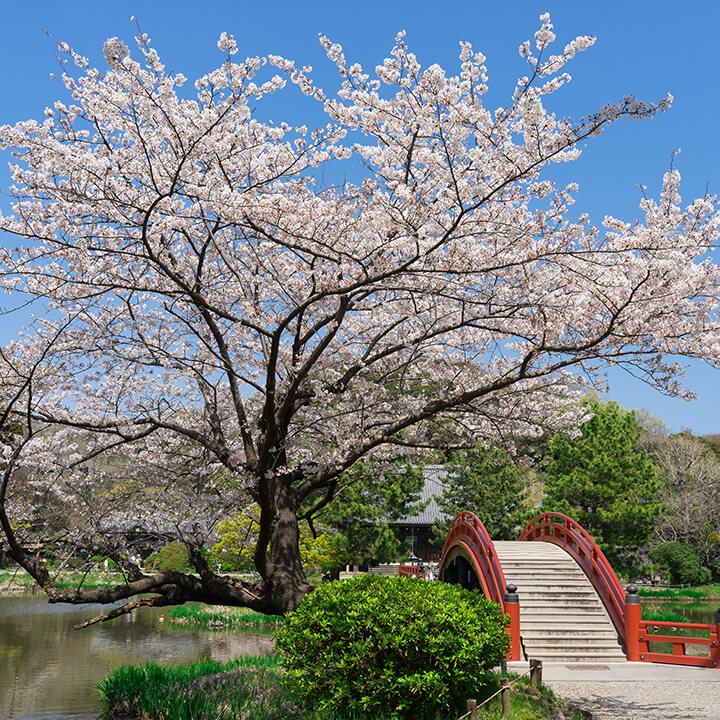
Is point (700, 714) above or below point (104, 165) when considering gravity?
below

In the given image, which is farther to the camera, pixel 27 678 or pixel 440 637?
pixel 27 678

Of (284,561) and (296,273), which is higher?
(296,273)

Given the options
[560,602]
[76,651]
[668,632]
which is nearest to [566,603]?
[560,602]

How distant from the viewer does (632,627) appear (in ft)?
38.2

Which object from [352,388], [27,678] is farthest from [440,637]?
[27,678]

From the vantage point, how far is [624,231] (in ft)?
22.9

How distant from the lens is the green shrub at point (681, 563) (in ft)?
103

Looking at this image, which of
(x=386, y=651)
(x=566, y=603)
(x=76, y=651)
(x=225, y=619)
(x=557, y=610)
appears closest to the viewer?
(x=386, y=651)

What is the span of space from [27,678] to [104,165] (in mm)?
12057

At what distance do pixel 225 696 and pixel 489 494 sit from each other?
837 inches

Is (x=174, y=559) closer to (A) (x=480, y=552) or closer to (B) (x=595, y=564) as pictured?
(A) (x=480, y=552)

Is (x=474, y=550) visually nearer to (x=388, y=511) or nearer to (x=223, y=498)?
(x=223, y=498)

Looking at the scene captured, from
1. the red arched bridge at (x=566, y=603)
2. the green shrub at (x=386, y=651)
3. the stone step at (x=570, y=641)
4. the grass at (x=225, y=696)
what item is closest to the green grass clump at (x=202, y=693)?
the grass at (x=225, y=696)

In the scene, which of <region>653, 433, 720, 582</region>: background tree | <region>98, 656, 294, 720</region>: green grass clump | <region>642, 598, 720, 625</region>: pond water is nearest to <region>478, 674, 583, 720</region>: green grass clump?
<region>98, 656, 294, 720</region>: green grass clump
